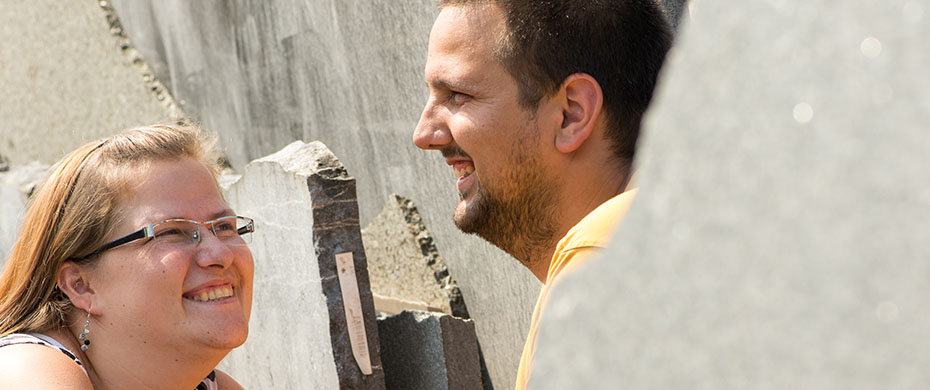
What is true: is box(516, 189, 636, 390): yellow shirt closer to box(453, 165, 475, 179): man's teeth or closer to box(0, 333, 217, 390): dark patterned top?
box(453, 165, 475, 179): man's teeth

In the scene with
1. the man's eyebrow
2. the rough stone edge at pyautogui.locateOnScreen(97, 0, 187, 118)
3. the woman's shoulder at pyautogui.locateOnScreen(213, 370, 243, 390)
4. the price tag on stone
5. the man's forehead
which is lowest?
Answer: the price tag on stone

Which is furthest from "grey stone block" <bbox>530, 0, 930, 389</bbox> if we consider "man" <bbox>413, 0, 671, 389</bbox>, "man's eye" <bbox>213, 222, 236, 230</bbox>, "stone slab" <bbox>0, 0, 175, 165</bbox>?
"stone slab" <bbox>0, 0, 175, 165</bbox>

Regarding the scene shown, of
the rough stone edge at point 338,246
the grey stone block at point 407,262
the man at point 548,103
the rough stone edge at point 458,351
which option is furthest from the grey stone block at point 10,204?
the man at point 548,103

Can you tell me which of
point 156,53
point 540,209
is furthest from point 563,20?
point 156,53

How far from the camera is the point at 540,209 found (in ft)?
7.06

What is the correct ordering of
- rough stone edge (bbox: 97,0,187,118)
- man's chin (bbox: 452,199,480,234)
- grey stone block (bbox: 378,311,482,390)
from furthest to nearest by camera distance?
rough stone edge (bbox: 97,0,187,118) < grey stone block (bbox: 378,311,482,390) < man's chin (bbox: 452,199,480,234)

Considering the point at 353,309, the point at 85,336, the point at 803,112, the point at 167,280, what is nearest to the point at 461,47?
the point at 167,280

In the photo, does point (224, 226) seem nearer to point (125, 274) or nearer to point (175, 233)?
point (175, 233)

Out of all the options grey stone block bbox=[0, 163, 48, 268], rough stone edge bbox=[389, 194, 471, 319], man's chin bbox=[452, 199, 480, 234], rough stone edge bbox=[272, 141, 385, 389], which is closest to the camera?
man's chin bbox=[452, 199, 480, 234]

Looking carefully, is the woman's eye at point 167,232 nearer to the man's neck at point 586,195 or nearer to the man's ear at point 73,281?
the man's ear at point 73,281

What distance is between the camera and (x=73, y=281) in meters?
2.34

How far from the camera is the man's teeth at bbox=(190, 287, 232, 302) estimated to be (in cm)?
→ 232

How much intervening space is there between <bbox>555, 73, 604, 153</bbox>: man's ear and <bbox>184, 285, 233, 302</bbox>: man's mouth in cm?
97

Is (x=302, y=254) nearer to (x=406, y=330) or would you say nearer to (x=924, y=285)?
(x=406, y=330)
